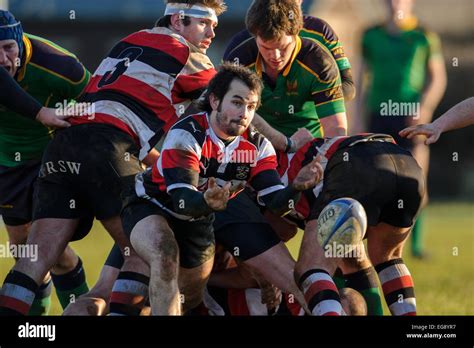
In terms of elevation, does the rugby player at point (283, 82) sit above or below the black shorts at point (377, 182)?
above

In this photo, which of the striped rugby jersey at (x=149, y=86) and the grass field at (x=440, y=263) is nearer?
the striped rugby jersey at (x=149, y=86)

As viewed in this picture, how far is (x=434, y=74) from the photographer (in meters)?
10.9

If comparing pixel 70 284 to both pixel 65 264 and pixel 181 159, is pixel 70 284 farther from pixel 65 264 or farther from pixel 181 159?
pixel 181 159

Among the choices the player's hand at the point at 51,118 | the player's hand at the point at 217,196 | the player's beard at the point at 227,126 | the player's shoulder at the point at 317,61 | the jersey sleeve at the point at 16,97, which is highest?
the player's shoulder at the point at 317,61

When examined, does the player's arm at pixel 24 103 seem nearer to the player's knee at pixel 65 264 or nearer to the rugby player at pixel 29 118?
the rugby player at pixel 29 118

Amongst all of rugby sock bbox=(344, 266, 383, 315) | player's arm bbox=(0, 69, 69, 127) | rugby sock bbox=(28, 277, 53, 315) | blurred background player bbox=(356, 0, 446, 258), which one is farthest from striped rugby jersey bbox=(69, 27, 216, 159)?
blurred background player bbox=(356, 0, 446, 258)

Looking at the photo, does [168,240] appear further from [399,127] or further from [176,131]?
[399,127]

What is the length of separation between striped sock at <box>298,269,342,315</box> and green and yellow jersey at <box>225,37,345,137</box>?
1529 millimetres

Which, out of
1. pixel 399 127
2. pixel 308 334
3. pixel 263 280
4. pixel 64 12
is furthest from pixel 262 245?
pixel 64 12

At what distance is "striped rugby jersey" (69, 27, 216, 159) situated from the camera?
6238 mm

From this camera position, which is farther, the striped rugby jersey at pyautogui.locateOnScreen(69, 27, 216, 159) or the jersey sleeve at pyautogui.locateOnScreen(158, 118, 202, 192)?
the striped rugby jersey at pyautogui.locateOnScreen(69, 27, 216, 159)

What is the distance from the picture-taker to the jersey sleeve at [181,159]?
18.3 ft

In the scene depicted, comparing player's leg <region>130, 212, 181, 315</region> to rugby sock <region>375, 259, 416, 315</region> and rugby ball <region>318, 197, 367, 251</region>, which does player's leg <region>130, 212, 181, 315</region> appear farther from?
rugby sock <region>375, 259, 416, 315</region>

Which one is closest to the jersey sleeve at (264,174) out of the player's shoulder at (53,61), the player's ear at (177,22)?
the player's ear at (177,22)
